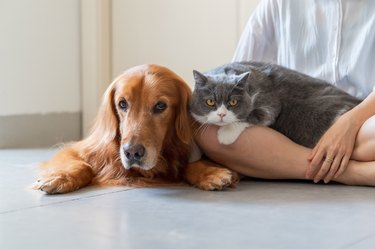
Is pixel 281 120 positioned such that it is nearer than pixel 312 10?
Yes

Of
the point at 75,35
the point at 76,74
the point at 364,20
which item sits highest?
the point at 364,20

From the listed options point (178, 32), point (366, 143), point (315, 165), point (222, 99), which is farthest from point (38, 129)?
point (366, 143)

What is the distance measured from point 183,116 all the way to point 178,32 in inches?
48.0

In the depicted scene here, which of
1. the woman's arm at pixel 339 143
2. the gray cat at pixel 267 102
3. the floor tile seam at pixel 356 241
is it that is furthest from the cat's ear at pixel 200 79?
the floor tile seam at pixel 356 241

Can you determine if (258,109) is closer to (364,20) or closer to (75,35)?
(364,20)

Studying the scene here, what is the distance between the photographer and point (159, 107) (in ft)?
5.37

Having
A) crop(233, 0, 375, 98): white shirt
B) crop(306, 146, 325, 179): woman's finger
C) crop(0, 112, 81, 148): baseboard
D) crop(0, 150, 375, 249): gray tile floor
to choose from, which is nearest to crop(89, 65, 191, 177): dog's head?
crop(0, 150, 375, 249): gray tile floor

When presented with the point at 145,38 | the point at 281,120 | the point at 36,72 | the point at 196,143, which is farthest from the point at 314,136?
the point at 36,72

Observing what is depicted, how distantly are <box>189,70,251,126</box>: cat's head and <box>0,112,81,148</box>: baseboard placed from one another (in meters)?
1.43

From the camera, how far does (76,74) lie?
310 cm

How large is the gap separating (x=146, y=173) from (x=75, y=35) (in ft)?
5.11

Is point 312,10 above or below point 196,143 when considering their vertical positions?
above

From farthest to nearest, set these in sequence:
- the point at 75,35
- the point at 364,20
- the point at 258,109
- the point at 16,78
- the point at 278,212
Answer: the point at 75,35
the point at 16,78
the point at 364,20
the point at 258,109
the point at 278,212

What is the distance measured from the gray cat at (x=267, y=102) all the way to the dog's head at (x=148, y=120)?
0.06 meters
